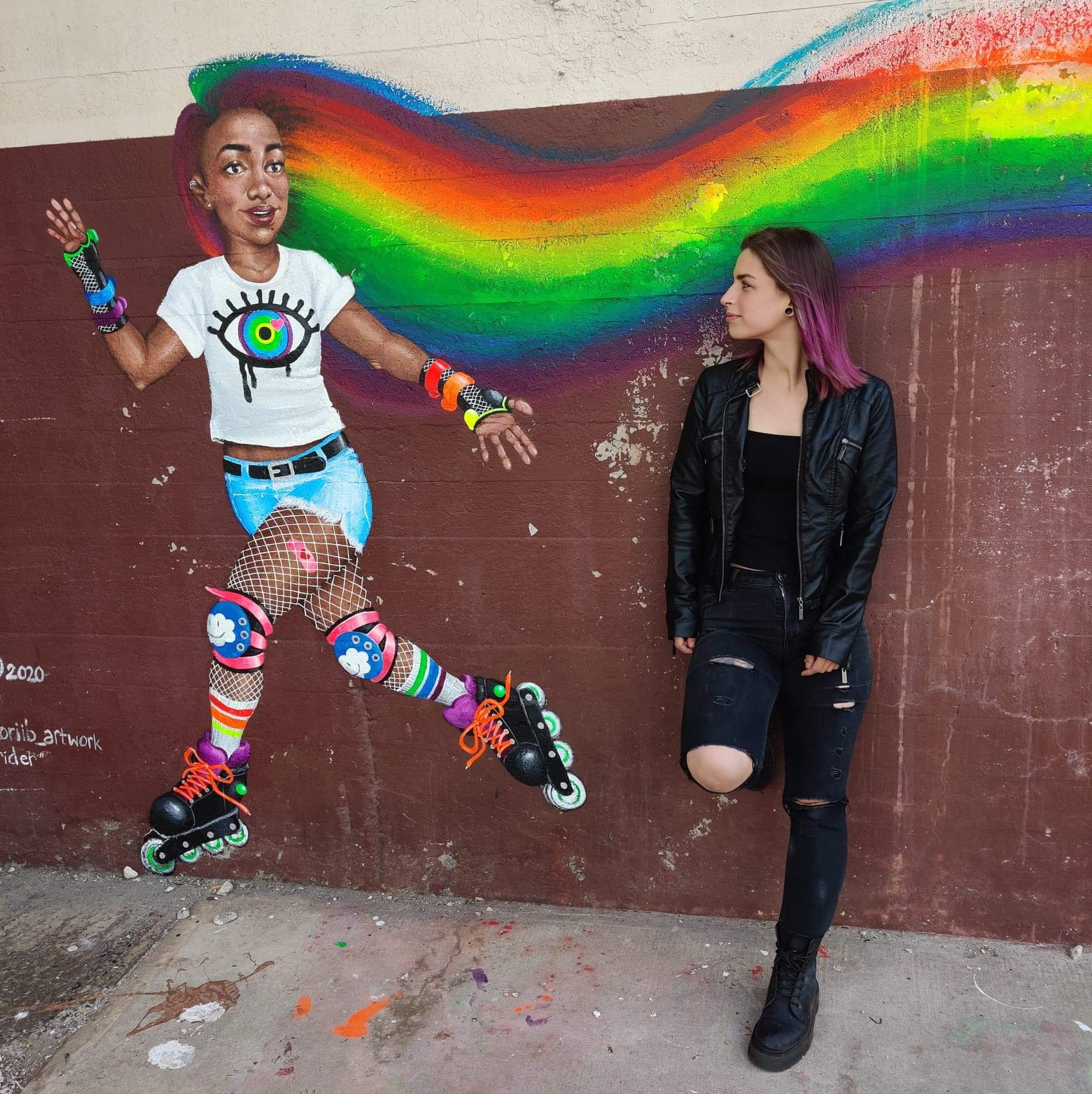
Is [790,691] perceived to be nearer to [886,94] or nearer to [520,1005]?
[520,1005]

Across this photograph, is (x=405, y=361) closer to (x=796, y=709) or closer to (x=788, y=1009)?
(x=796, y=709)

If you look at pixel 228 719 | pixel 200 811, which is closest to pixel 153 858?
pixel 200 811

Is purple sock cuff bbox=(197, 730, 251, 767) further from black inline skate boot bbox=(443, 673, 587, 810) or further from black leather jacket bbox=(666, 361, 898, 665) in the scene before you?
black leather jacket bbox=(666, 361, 898, 665)

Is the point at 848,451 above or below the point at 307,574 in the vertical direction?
above

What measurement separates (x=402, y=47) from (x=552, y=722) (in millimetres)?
2239

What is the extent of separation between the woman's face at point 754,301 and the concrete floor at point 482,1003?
2.01m

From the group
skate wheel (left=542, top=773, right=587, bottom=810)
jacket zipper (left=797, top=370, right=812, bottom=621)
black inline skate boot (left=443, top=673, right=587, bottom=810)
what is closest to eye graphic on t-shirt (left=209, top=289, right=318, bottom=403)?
black inline skate boot (left=443, top=673, right=587, bottom=810)

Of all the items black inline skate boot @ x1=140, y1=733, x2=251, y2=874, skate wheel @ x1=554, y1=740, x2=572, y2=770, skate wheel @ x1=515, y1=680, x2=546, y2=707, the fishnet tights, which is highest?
the fishnet tights

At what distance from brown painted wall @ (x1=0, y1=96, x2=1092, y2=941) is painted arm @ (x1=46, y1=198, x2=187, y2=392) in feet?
0.16

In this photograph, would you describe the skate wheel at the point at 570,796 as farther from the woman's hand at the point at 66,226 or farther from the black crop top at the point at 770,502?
the woman's hand at the point at 66,226

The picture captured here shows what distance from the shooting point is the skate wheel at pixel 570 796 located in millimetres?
3131

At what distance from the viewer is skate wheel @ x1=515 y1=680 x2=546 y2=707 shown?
3.10 m

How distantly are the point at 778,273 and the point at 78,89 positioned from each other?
7.80 ft

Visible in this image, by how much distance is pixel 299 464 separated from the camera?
3.04m
